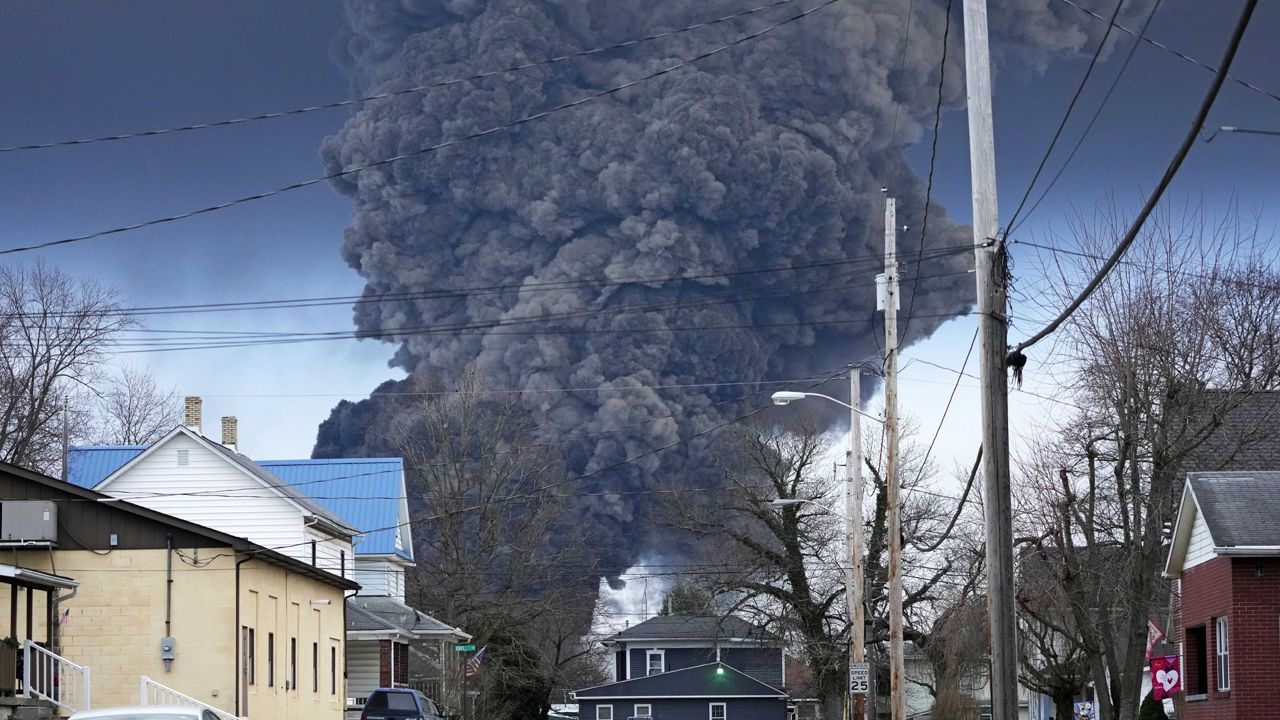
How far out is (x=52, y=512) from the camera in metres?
31.4

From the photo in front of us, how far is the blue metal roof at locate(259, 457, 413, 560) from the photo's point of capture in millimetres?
55219

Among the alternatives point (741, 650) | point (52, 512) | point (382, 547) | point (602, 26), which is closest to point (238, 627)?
point (52, 512)

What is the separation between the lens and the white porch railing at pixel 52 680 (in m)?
27.6

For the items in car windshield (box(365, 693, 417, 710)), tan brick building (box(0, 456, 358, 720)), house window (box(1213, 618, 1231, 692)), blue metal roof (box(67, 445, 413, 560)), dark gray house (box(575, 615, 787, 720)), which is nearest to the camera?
house window (box(1213, 618, 1231, 692))

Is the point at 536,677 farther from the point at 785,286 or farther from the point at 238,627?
the point at 785,286

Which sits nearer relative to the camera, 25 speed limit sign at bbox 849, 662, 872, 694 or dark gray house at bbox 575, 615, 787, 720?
25 speed limit sign at bbox 849, 662, 872, 694

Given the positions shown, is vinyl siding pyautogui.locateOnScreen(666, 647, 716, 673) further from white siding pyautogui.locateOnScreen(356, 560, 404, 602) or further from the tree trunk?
the tree trunk

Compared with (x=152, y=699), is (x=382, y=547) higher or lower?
higher

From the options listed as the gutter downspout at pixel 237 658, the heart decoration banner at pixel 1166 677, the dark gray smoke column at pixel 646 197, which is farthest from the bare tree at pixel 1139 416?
the dark gray smoke column at pixel 646 197

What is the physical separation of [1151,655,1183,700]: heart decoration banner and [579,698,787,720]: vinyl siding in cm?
4899

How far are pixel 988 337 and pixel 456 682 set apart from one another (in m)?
39.2

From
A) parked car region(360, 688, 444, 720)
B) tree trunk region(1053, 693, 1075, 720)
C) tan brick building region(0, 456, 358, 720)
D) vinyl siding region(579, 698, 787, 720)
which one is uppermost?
tan brick building region(0, 456, 358, 720)

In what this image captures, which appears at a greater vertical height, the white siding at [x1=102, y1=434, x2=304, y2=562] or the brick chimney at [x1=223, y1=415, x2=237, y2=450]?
the brick chimney at [x1=223, y1=415, x2=237, y2=450]

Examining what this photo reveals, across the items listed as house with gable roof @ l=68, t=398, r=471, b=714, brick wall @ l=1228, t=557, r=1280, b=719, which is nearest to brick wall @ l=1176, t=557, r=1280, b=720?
brick wall @ l=1228, t=557, r=1280, b=719
